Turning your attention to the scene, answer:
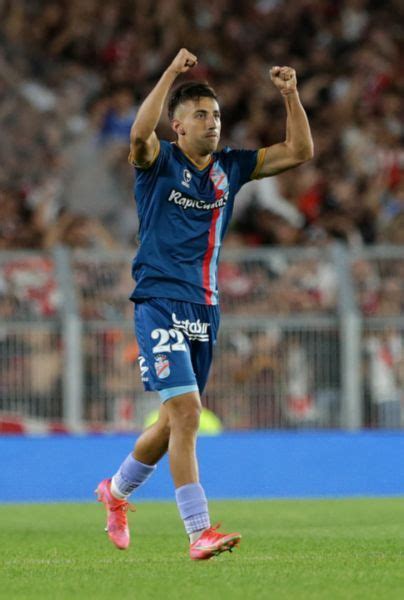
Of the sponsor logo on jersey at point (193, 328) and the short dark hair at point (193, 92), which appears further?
the short dark hair at point (193, 92)

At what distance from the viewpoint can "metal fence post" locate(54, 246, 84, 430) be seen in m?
13.3

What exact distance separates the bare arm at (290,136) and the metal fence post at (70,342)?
6.08 meters

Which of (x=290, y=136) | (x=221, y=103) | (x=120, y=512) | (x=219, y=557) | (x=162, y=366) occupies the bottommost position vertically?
(x=219, y=557)

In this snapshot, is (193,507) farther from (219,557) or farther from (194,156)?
(194,156)

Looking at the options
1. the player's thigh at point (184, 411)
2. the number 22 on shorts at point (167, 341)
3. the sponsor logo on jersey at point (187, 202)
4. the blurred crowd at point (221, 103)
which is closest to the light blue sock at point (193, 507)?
the player's thigh at point (184, 411)

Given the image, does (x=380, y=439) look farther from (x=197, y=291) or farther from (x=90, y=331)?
(x=197, y=291)

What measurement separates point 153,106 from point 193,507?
6.30ft

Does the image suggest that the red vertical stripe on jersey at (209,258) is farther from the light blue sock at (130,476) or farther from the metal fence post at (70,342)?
the metal fence post at (70,342)

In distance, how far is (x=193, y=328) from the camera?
7062 mm

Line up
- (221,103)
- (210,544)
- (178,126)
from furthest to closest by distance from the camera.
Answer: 1. (221,103)
2. (178,126)
3. (210,544)

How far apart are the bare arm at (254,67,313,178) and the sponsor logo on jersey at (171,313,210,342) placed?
0.93 m

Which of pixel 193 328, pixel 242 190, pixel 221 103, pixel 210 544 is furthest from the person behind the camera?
pixel 221 103

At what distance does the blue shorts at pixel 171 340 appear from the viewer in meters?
6.87

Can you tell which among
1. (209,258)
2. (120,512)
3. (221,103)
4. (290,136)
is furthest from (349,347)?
(209,258)
